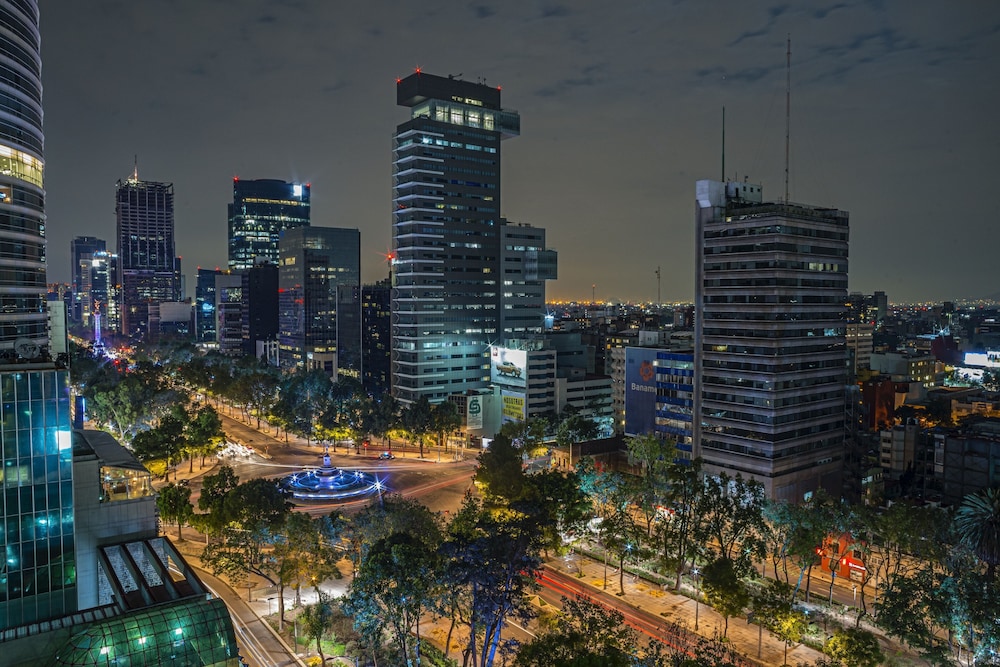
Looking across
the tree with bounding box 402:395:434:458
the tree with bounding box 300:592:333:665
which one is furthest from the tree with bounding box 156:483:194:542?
the tree with bounding box 402:395:434:458

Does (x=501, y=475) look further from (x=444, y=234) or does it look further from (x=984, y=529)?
(x=444, y=234)

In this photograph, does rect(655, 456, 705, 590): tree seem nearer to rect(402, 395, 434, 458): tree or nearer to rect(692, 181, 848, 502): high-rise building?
rect(692, 181, 848, 502): high-rise building

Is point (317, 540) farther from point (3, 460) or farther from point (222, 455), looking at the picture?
point (222, 455)

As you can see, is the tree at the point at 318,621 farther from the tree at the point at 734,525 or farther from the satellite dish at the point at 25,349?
the tree at the point at 734,525

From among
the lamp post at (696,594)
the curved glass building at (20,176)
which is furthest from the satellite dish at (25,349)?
the lamp post at (696,594)

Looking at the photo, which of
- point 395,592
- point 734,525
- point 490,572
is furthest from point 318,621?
point 734,525

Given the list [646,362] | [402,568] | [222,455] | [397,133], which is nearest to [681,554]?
[402,568]
